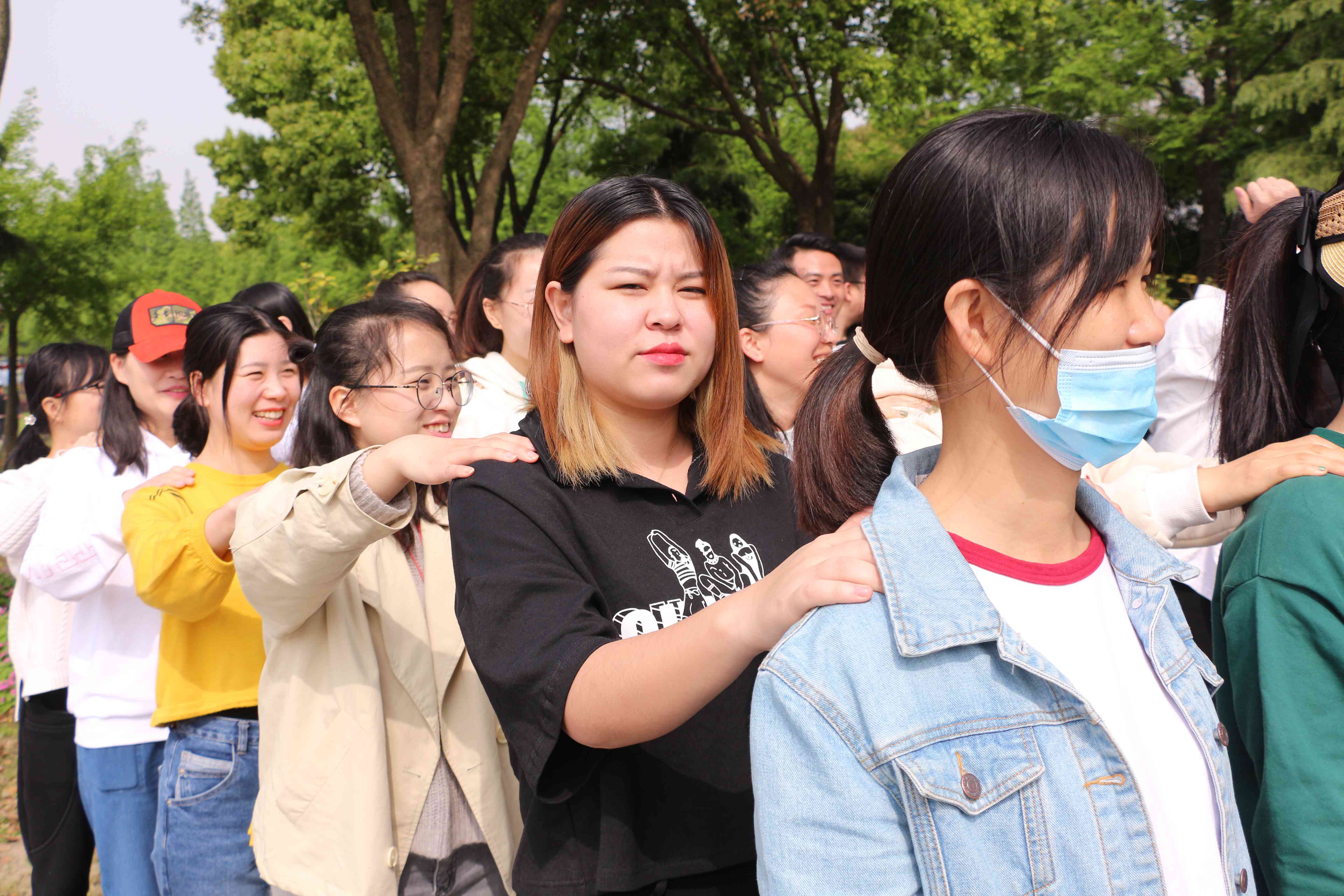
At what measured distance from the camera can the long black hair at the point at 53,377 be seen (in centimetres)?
450

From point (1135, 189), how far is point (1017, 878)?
0.82 meters

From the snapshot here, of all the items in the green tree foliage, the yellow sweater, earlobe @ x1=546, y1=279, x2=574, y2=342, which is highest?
the green tree foliage

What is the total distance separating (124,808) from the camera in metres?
2.95

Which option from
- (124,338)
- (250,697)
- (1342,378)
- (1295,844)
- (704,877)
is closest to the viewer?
(1295,844)

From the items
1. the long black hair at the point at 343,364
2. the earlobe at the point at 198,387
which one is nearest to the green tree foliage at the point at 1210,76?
the long black hair at the point at 343,364

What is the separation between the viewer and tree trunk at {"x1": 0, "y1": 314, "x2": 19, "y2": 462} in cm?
1717

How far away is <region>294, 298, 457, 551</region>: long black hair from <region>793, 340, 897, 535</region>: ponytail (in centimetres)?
136

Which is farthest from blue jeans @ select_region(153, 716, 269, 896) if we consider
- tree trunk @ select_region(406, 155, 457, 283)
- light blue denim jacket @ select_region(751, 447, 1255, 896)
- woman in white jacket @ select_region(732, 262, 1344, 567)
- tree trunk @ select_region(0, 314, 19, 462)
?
tree trunk @ select_region(0, 314, 19, 462)

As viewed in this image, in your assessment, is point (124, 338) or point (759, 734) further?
point (124, 338)

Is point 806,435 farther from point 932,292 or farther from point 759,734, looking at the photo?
point 759,734

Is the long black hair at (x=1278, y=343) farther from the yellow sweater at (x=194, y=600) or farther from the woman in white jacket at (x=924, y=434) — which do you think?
the yellow sweater at (x=194, y=600)

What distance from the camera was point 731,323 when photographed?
2008 mm

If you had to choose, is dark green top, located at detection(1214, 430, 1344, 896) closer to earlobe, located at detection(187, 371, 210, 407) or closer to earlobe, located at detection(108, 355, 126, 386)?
earlobe, located at detection(187, 371, 210, 407)

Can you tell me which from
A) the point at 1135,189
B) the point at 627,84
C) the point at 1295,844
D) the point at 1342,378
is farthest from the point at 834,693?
the point at 627,84
